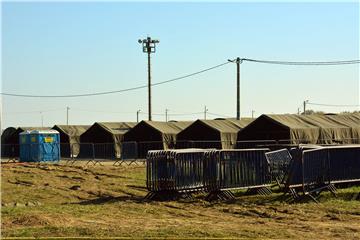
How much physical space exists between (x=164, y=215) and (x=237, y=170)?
188 inches

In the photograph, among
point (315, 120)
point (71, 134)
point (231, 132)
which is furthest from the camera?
point (71, 134)

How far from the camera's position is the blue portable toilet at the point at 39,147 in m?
44.0

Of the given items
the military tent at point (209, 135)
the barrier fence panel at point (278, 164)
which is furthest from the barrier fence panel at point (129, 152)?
the barrier fence panel at point (278, 164)

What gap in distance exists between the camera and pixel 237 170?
63.8ft

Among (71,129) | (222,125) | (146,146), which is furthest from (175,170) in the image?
(71,129)

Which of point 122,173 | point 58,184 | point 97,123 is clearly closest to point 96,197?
point 58,184

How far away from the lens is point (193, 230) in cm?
1229

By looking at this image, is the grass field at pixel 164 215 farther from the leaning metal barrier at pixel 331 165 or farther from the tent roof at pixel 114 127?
the tent roof at pixel 114 127

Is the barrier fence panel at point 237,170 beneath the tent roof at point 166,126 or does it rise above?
beneath

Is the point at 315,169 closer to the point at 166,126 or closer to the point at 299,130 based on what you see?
the point at 299,130

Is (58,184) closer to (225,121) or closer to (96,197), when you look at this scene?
(96,197)

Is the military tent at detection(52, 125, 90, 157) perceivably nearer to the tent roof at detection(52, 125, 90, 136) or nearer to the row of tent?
the tent roof at detection(52, 125, 90, 136)

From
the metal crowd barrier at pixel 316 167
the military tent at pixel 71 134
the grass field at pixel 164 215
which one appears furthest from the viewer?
the military tent at pixel 71 134

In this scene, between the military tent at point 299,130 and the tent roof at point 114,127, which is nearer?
the military tent at point 299,130
